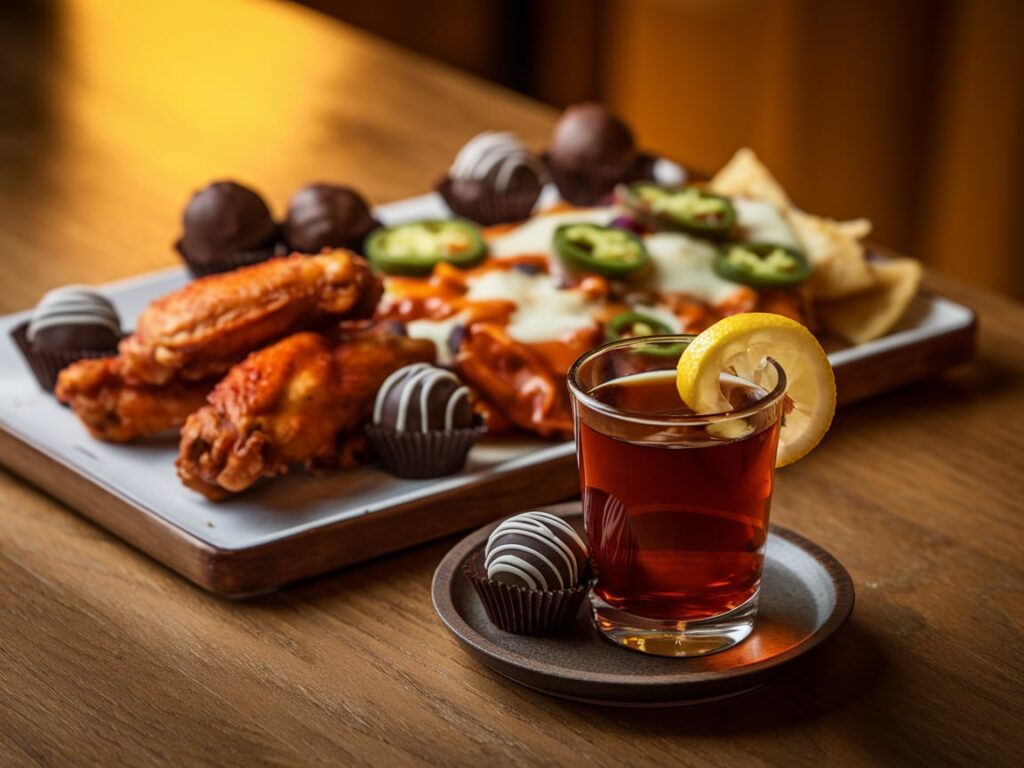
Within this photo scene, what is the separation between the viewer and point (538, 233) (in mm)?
2395

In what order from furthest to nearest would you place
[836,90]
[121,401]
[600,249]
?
[836,90]
[600,249]
[121,401]

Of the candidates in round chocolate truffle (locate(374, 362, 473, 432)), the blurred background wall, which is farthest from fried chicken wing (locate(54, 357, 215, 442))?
the blurred background wall

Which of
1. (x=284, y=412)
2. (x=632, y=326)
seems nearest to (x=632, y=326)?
(x=632, y=326)

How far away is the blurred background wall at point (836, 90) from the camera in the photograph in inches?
178

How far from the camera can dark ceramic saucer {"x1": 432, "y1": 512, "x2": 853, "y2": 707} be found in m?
1.39

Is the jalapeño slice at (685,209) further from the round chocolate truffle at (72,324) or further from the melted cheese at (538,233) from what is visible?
the round chocolate truffle at (72,324)

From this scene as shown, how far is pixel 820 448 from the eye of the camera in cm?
203

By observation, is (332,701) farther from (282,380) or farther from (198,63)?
(198,63)

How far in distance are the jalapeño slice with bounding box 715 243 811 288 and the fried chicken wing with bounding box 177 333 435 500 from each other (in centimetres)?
56

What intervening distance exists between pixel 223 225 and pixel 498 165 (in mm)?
500

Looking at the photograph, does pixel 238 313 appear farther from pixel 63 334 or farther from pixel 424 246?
pixel 424 246

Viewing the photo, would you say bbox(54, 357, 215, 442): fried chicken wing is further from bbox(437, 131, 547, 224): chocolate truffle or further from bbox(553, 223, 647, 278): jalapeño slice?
bbox(437, 131, 547, 224): chocolate truffle

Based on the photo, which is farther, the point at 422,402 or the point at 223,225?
the point at 223,225

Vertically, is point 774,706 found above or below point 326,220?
below
